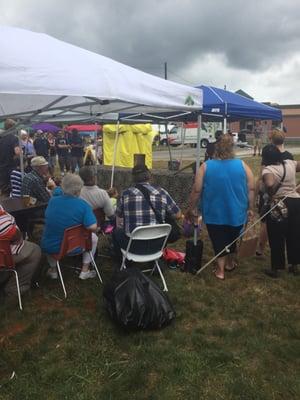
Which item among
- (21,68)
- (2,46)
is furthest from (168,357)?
(2,46)

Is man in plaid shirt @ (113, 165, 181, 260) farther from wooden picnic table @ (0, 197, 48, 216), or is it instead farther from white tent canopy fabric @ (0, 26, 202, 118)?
wooden picnic table @ (0, 197, 48, 216)

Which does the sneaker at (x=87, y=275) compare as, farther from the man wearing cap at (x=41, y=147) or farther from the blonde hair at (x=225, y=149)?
the man wearing cap at (x=41, y=147)

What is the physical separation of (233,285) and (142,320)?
156 cm

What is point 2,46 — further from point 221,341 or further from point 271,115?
point 271,115

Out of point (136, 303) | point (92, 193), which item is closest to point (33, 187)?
point (92, 193)

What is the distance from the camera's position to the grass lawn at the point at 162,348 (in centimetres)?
271

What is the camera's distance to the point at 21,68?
10.5 feet

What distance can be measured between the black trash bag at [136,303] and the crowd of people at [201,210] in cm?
62

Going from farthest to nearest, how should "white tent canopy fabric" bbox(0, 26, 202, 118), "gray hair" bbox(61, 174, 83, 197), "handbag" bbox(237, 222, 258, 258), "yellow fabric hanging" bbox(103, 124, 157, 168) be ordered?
"yellow fabric hanging" bbox(103, 124, 157, 168) < "handbag" bbox(237, 222, 258, 258) < "gray hair" bbox(61, 174, 83, 197) < "white tent canopy fabric" bbox(0, 26, 202, 118)

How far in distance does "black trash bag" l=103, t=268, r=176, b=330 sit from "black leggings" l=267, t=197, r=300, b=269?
1779 mm

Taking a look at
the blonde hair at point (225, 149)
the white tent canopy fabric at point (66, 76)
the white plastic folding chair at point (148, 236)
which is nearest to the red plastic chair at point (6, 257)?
the white plastic folding chair at point (148, 236)

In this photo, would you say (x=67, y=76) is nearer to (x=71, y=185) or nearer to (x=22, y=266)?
(x=71, y=185)

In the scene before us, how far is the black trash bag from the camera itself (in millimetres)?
3279

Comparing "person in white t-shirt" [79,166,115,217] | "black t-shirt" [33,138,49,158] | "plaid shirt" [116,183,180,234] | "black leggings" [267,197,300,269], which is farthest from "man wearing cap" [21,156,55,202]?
"black t-shirt" [33,138,49,158]
